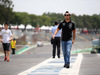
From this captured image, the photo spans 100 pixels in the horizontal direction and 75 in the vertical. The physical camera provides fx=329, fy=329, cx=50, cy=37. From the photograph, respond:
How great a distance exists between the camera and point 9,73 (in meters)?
8.85

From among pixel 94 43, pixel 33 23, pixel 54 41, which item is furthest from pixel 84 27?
pixel 54 41

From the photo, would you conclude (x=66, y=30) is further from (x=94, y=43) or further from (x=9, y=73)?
(x=94, y=43)

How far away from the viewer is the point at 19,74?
841cm

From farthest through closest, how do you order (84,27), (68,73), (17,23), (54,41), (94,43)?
(84,27) → (17,23) → (94,43) → (54,41) → (68,73)

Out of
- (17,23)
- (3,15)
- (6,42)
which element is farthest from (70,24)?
(17,23)

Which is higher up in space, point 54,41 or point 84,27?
point 54,41

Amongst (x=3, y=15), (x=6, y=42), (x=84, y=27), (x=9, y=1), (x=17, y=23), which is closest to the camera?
(x=6, y=42)

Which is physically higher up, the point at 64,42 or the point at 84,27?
the point at 64,42

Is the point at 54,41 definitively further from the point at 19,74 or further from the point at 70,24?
the point at 19,74

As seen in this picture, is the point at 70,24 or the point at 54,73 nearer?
the point at 54,73

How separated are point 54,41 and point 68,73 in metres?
5.86

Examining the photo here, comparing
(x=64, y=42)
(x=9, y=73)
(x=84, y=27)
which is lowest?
(x=84, y=27)

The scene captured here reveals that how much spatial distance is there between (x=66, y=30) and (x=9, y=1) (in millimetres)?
98013

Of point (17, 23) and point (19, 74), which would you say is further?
point (17, 23)
